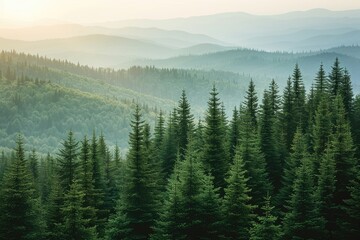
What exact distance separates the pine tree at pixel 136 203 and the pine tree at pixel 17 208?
567 centimetres

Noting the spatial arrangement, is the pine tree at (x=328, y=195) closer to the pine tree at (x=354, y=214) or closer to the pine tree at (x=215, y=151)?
the pine tree at (x=354, y=214)

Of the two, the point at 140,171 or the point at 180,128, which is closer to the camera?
the point at 140,171

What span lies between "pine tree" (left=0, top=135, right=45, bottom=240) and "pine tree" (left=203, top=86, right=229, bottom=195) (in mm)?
15106

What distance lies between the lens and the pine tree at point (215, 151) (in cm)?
4025

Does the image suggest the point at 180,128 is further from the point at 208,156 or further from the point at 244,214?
the point at 244,214

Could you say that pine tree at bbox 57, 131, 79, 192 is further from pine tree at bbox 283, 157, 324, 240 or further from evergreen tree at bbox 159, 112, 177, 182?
pine tree at bbox 283, 157, 324, 240

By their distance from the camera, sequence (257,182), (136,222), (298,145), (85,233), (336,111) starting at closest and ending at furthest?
(85,233) → (136,222) → (257,182) → (298,145) → (336,111)

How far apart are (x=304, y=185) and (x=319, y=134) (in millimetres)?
19636

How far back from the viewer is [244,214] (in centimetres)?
3114

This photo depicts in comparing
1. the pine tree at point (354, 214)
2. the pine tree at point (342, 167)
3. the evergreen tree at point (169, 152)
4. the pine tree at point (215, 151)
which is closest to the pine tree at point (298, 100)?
the evergreen tree at point (169, 152)

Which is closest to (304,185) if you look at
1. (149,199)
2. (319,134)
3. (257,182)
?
(257,182)

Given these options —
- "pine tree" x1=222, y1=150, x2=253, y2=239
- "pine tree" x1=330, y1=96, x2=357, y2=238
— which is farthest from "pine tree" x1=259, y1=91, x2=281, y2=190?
"pine tree" x1=222, y1=150, x2=253, y2=239

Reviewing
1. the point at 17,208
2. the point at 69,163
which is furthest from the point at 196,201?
the point at 69,163

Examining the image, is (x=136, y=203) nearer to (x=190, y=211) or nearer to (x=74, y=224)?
(x=74, y=224)
